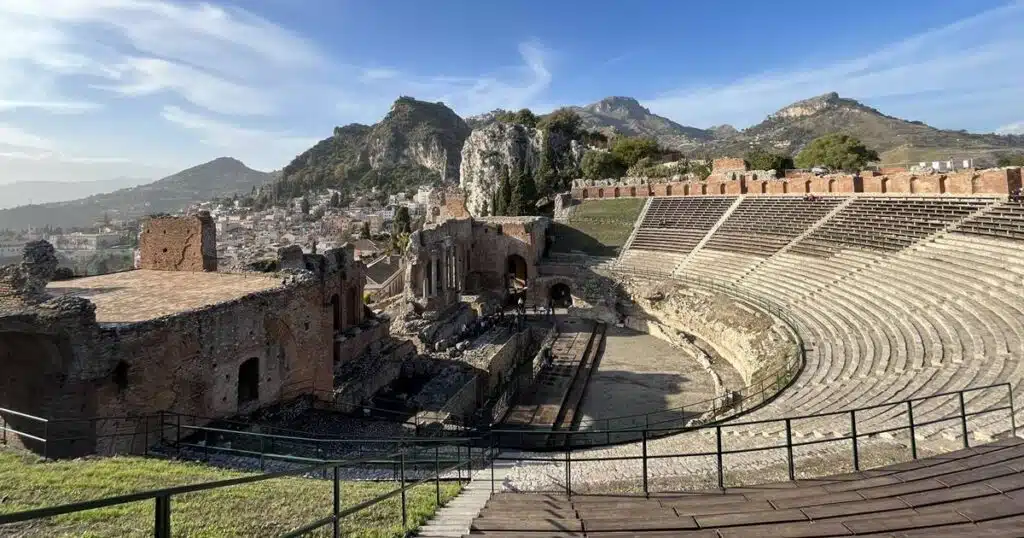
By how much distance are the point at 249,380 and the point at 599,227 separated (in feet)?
108

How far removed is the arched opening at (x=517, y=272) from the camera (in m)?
41.4

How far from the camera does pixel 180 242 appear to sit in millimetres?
18656

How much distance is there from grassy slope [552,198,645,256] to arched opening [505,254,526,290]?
2.70m

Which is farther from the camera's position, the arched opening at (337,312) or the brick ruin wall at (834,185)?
the brick ruin wall at (834,185)

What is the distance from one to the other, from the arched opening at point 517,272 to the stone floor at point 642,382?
14.5 meters

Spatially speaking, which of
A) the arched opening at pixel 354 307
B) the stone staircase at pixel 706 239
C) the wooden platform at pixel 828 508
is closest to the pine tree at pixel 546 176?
the stone staircase at pixel 706 239

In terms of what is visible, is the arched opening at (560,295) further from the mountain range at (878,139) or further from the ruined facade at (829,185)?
the mountain range at (878,139)

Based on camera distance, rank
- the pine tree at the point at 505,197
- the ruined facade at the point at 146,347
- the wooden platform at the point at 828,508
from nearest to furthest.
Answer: the wooden platform at the point at 828,508
the ruined facade at the point at 146,347
the pine tree at the point at 505,197

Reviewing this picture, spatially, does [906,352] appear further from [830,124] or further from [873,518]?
[830,124]

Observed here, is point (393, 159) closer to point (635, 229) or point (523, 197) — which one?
point (523, 197)

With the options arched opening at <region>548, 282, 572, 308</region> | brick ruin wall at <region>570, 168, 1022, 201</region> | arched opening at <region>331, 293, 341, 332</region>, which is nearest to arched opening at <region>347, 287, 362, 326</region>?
arched opening at <region>331, 293, 341, 332</region>

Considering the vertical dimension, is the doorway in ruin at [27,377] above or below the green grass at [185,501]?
above

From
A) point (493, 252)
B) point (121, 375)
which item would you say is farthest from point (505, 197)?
point (121, 375)

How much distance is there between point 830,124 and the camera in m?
138
